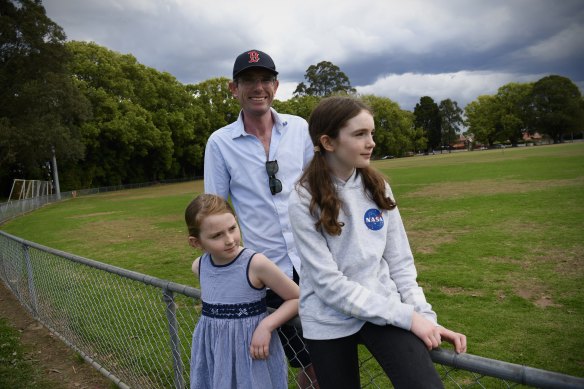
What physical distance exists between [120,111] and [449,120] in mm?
80023

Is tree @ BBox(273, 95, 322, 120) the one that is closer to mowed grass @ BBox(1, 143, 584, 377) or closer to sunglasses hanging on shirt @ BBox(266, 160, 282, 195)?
mowed grass @ BBox(1, 143, 584, 377)

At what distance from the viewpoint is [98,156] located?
4494 cm

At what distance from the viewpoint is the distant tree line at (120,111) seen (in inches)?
1140

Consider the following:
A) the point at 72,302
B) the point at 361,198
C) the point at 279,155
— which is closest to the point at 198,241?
the point at 279,155

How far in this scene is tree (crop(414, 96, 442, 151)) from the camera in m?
101

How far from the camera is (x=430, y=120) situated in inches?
3971

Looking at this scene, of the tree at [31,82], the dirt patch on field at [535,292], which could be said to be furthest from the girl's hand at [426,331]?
the tree at [31,82]

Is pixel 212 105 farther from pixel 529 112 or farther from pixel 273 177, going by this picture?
pixel 529 112

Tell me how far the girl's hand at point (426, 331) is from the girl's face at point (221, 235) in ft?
3.16

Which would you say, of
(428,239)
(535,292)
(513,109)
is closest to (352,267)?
(535,292)

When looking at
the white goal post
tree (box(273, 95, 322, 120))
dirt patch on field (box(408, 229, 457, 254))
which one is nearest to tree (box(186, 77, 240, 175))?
tree (box(273, 95, 322, 120))

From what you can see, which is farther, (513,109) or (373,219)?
(513,109)

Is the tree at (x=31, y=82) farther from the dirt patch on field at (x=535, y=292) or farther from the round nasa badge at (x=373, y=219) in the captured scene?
the round nasa badge at (x=373, y=219)

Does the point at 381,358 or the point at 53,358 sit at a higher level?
the point at 381,358
